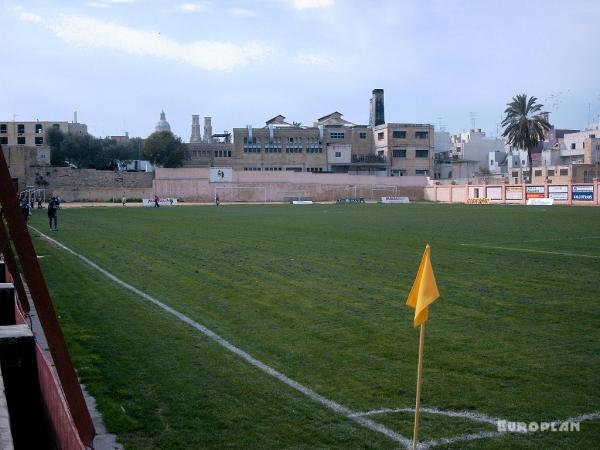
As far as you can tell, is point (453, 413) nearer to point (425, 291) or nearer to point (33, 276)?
point (425, 291)

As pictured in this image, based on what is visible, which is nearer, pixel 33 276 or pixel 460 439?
pixel 33 276

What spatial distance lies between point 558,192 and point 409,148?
169ft

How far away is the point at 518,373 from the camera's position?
7473 mm

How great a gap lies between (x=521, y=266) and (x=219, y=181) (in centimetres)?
8188

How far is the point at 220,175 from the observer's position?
96.3m

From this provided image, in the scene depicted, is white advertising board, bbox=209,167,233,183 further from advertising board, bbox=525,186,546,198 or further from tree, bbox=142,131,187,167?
advertising board, bbox=525,186,546,198

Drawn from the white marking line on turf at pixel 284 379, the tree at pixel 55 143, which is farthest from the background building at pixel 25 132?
the white marking line on turf at pixel 284 379

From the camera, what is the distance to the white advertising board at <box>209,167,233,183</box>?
96062mm

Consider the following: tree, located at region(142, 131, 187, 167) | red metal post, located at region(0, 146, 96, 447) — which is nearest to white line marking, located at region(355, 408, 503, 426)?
red metal post, located at region(0, 146, 96, 447)

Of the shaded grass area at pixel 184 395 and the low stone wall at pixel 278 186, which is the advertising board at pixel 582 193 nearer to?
the low stone wall at pixel 278 186

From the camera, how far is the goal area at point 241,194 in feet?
318

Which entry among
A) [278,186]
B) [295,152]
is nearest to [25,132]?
[295,152]

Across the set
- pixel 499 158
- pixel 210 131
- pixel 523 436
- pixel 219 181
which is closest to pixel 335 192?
pixel 219 181

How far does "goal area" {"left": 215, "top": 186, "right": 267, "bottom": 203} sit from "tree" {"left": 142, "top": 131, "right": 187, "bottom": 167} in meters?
18.2
